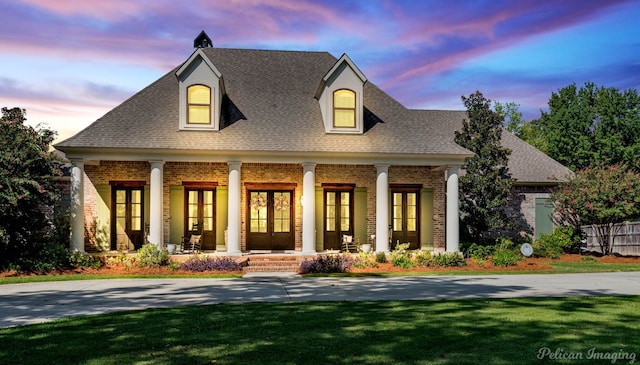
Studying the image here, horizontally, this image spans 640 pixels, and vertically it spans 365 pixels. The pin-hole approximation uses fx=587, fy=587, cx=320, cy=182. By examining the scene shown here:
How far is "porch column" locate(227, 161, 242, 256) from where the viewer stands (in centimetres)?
2205

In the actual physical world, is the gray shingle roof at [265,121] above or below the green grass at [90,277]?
above

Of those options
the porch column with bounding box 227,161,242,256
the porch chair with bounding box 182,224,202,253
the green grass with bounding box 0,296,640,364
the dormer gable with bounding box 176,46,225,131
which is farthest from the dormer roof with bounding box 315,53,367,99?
the green grass with bounding box 0,296,640,364

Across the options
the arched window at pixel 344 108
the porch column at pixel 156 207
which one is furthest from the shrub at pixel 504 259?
the porch column at pixel 156 207

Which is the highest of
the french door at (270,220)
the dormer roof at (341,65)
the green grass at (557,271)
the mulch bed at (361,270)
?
the dormer roof at (341,65)

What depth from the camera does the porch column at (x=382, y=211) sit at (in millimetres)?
22500

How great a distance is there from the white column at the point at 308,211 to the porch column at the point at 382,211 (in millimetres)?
2511

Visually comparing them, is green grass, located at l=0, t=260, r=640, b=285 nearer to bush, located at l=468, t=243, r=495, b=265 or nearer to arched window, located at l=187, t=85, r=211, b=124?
bush, located at l=468, t=243, r=495, b=265

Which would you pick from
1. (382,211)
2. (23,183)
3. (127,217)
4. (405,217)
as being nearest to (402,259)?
(382,211)

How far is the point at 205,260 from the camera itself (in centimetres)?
1995

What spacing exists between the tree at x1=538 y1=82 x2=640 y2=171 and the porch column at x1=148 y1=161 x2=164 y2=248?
34319 millimetres

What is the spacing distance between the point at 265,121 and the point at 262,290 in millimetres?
10993

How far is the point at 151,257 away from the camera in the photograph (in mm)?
20078

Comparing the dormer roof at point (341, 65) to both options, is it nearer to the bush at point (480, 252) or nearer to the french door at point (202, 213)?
the french door at point (202, 213)

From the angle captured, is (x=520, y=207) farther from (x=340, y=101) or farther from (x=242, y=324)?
(x=242, y=324)
